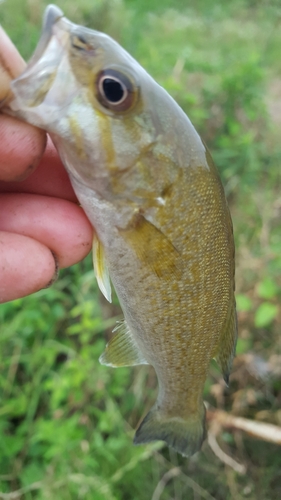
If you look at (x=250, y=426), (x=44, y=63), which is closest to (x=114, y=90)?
(x=44, y=63)

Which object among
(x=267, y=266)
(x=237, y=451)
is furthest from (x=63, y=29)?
(x=237, y=451)

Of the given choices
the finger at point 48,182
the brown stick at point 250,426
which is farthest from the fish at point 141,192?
the brown stick at point 250,426

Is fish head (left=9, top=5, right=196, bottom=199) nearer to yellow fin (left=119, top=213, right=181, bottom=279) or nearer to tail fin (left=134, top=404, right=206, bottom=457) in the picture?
yellow fin (left=119, top=213, right=181, bottom=279)

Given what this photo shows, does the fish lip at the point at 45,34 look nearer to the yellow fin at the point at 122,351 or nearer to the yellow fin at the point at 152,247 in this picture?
the yellow fin at the point at 152,247

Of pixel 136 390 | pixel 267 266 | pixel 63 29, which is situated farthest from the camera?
pixel 267 266

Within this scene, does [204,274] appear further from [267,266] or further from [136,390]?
[267,266]
